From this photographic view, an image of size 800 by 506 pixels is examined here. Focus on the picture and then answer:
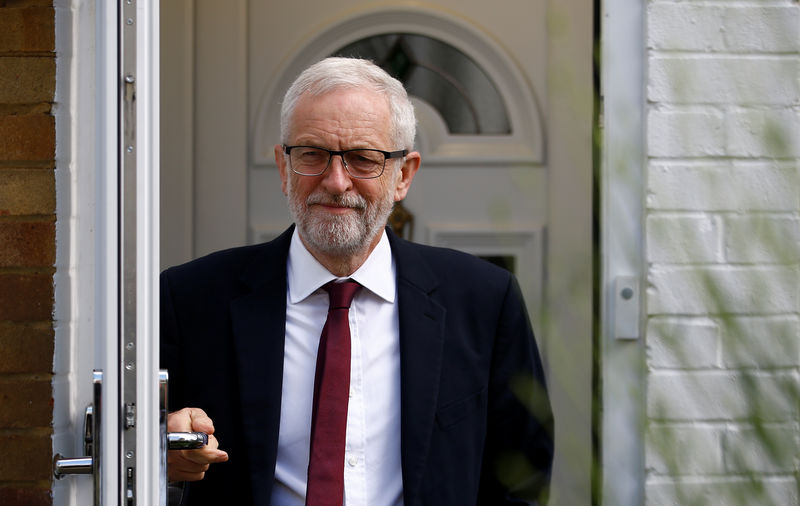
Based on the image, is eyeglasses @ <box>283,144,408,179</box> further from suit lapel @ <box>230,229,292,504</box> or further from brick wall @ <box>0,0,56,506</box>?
brick wall @ <box>0,0,56,506</box>

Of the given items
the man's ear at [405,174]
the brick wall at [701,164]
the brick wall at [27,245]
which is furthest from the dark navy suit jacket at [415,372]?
the brick wall at [701,164]

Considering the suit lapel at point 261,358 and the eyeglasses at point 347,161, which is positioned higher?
the eyeglasses at point 347,161

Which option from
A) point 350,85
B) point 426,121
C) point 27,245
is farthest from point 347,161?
point 426,121

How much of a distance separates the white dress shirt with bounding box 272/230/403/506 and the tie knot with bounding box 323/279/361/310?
0.02 meters

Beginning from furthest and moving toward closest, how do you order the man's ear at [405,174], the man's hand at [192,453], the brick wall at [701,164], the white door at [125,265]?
the brick wall at [701,164], the man's ear at [405,174], the man's hand at [192,453], the white door at [125,265]

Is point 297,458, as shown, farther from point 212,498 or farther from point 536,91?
point 536,91

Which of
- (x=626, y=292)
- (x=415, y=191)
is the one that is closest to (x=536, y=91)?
(x=415, y=191)

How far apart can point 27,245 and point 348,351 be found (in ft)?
1.81

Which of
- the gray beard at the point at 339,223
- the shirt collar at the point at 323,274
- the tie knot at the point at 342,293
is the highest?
the gray beard at the point at 339,223

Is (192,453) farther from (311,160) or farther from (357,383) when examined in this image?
(311,160)

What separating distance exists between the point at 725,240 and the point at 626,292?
0.83 ft

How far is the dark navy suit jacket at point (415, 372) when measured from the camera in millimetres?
1482

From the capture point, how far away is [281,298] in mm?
1577

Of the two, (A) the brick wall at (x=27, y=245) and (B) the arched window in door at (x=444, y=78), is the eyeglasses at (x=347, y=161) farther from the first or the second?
(B) the arched window in door at (x=444, y=78)
